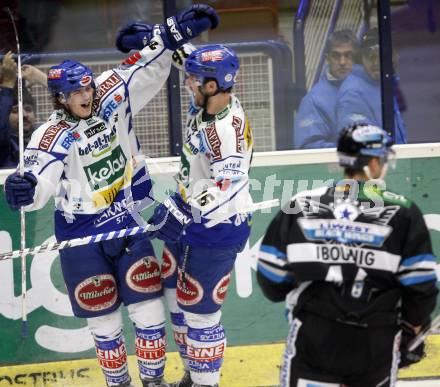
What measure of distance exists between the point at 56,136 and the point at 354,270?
1.85m

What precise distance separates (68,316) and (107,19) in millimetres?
1676

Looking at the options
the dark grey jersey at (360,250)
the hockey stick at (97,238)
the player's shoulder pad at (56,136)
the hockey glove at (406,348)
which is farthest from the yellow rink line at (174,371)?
the dark grey jersey at (360,250)

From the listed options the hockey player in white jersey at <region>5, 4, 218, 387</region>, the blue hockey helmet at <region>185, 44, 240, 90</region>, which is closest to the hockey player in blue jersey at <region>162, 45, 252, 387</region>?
the blue hockey helmet at <region>185, 44, 240, 90</region>

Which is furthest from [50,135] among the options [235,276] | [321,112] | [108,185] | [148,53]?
[321,112]

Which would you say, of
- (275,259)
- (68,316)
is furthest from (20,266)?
(275,259)

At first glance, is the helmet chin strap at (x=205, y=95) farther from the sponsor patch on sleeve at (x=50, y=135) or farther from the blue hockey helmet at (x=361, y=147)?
the blue hockey helmet at (x=361, y=147)

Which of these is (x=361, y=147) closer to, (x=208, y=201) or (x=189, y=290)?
(x=208, y=201)

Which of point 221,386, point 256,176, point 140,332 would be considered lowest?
point 221,386

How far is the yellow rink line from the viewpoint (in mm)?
5957

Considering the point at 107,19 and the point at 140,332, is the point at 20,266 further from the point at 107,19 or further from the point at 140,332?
the point at 107,19

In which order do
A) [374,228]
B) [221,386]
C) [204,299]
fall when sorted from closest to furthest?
[374,228] → [204,299] → [221,386]

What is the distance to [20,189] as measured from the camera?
194 inches

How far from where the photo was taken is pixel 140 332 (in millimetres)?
5363

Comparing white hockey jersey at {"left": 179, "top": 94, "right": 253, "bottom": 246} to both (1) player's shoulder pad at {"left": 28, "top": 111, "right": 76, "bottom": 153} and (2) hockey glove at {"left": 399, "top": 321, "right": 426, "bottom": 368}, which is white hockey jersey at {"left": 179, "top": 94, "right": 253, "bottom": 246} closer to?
(1) player's shoulder pad at {"left": 28, "top": 111, "right": 76, "bottom": 153}
